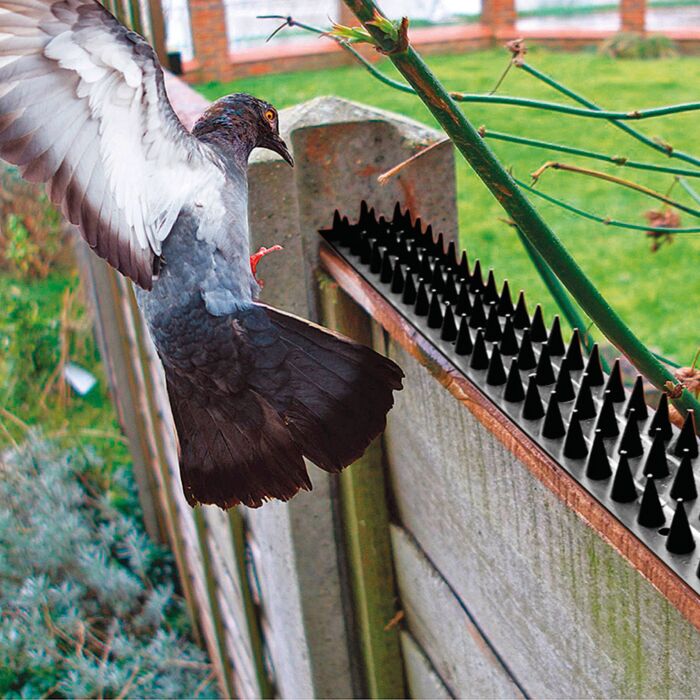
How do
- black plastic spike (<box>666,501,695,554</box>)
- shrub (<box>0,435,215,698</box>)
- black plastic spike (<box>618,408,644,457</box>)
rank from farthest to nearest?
shrub (<box>0,435,215,698</box>)
black plastic spike (<box>618,408,644,457</box>)
black plastic spike (<box>666,501,695,554</box>)

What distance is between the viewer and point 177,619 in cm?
395

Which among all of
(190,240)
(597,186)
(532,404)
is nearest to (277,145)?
(190,240)

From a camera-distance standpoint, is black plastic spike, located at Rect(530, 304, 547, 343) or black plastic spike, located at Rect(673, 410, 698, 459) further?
black plastic spike, located at Rect(530, 304, 547, 343)

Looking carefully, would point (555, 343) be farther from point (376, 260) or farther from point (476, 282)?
point (376, 260)

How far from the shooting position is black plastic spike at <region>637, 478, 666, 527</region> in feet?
2.30

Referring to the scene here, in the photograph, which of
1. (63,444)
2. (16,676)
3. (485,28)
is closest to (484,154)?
(16,676)

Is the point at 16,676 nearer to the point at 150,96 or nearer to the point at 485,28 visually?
the point at 150,96

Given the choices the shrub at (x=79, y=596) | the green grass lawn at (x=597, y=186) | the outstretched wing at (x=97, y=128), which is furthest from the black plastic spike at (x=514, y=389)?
the shrub at (x=79, y=596)

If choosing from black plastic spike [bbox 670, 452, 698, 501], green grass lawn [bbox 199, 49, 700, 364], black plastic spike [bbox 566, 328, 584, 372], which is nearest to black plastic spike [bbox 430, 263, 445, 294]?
black plastic spike [bbox 566, 328, 584, 372]

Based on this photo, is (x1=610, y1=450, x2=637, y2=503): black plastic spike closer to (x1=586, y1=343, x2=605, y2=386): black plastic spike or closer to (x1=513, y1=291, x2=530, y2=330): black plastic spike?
(x1=586, y1=343, x2=605, y2=386): black plastic spike

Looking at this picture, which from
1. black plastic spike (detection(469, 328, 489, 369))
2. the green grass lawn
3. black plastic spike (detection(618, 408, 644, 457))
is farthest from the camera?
the green grass lawn

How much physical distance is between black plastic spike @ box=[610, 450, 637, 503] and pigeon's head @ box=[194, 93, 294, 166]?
18.0 inches

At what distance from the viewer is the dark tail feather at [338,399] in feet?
2.57

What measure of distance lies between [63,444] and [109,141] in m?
4.17
